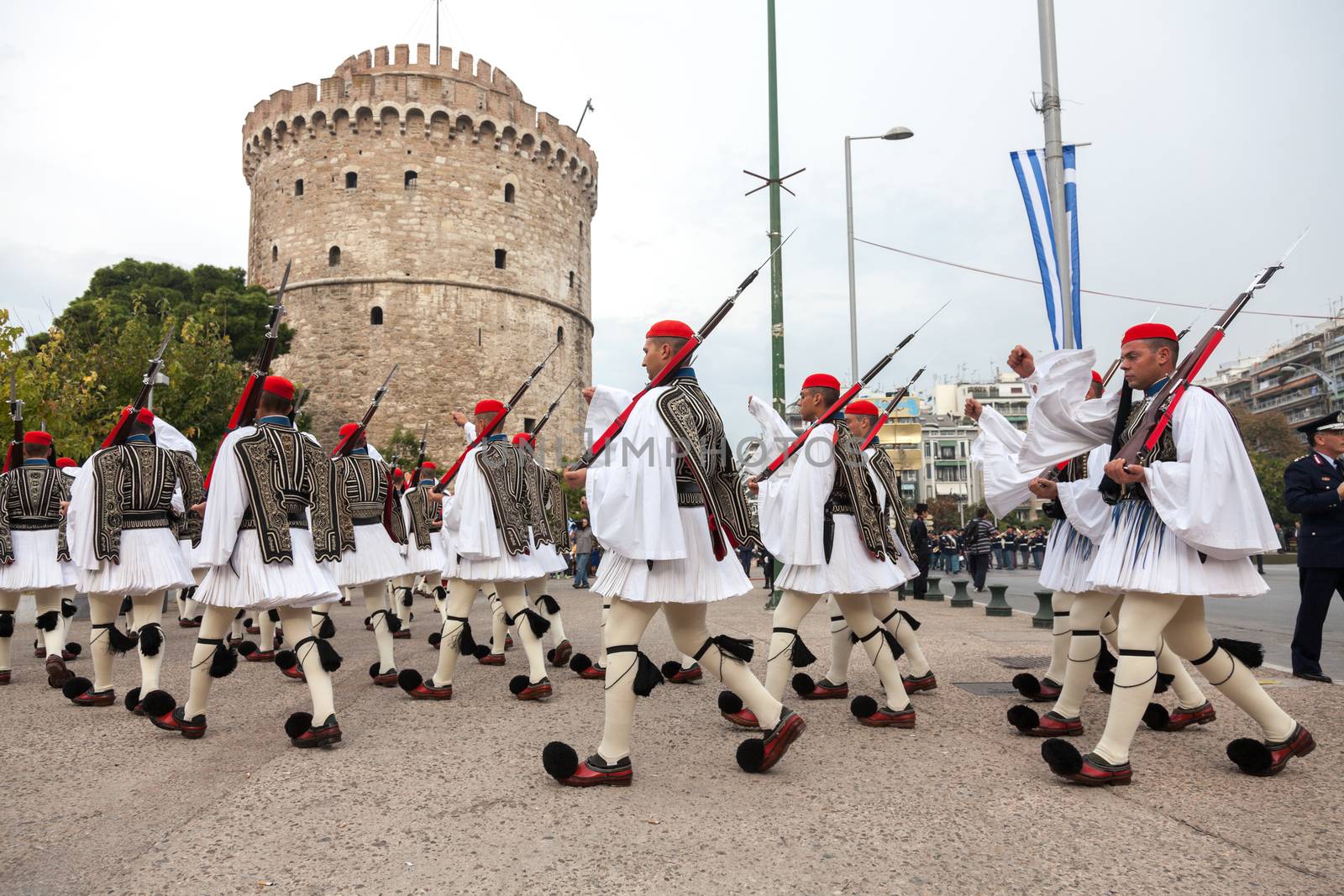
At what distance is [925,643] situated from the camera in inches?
372

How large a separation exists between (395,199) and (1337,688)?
39492 mm

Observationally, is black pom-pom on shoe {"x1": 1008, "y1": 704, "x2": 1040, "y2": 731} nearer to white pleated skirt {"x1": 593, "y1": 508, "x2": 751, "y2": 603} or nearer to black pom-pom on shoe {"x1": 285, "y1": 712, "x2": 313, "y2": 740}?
white pleated skirt {"x1": 593, "y1": 508, "x2": 751, "y2": 603}

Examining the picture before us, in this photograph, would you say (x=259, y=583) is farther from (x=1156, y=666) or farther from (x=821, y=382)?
(x=1156, y=666)

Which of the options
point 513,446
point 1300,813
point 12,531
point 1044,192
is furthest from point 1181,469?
point 12,531

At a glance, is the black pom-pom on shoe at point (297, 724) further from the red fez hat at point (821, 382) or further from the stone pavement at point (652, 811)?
the red fez hat at point (821, 382)

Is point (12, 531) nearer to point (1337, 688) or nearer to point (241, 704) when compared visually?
point (241, 704)

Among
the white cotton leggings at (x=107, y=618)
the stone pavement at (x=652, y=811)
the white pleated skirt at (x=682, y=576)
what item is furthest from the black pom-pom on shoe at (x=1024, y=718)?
the white cotton leggings at (x=107, y=618)

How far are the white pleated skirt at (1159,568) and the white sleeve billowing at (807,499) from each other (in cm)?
168

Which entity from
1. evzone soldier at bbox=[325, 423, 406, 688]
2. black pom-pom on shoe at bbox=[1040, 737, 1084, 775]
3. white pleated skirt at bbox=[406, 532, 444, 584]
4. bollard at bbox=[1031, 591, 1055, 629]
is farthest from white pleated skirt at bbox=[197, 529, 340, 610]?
bollard at bbox=[1031, 591, 1055, 629]

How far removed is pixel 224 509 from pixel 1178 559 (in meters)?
4.92

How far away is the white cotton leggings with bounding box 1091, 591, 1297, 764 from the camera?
4.17 m

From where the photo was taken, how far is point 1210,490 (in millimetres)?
4125

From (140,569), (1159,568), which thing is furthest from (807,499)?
(140,569)

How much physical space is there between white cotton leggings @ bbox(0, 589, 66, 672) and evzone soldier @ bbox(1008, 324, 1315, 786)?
801 cm
